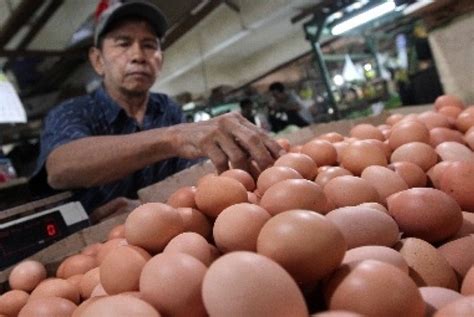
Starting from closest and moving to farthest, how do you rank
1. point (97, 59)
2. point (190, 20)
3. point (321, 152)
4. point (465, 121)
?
point (321, 152) → point (465, 121) → point (97, 59) → point (190, 20)

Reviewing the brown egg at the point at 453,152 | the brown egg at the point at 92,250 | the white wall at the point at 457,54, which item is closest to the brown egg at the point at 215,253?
the brown egg at the point at 92,250

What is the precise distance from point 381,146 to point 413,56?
490 centimetres

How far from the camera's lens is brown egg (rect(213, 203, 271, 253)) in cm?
74

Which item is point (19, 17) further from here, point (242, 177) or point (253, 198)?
point (253, 198)

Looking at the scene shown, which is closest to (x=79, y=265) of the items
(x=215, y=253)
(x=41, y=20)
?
(x=215, y=253)

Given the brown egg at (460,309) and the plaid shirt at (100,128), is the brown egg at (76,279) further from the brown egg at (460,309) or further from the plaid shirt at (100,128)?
the brown egg at (460,309)

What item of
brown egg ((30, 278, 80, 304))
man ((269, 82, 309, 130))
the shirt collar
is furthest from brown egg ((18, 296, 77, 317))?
man ((269, 82, 309, 130))

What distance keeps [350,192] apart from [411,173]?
0.29 m

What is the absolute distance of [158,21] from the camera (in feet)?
6.81

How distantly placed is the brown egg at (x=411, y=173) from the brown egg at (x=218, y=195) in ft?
1.50

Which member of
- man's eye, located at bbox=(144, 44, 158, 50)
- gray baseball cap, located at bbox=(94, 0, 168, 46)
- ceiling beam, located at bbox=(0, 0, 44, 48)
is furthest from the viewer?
ceiling beam, located at bbox=(0, 0, 44, 48)

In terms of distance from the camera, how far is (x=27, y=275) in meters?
1.18

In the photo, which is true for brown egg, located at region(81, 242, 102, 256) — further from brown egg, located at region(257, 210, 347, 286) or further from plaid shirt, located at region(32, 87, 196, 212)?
brown egg, located at region(257, 210, 347, 286)

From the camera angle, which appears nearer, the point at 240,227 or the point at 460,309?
the point at 460,309
